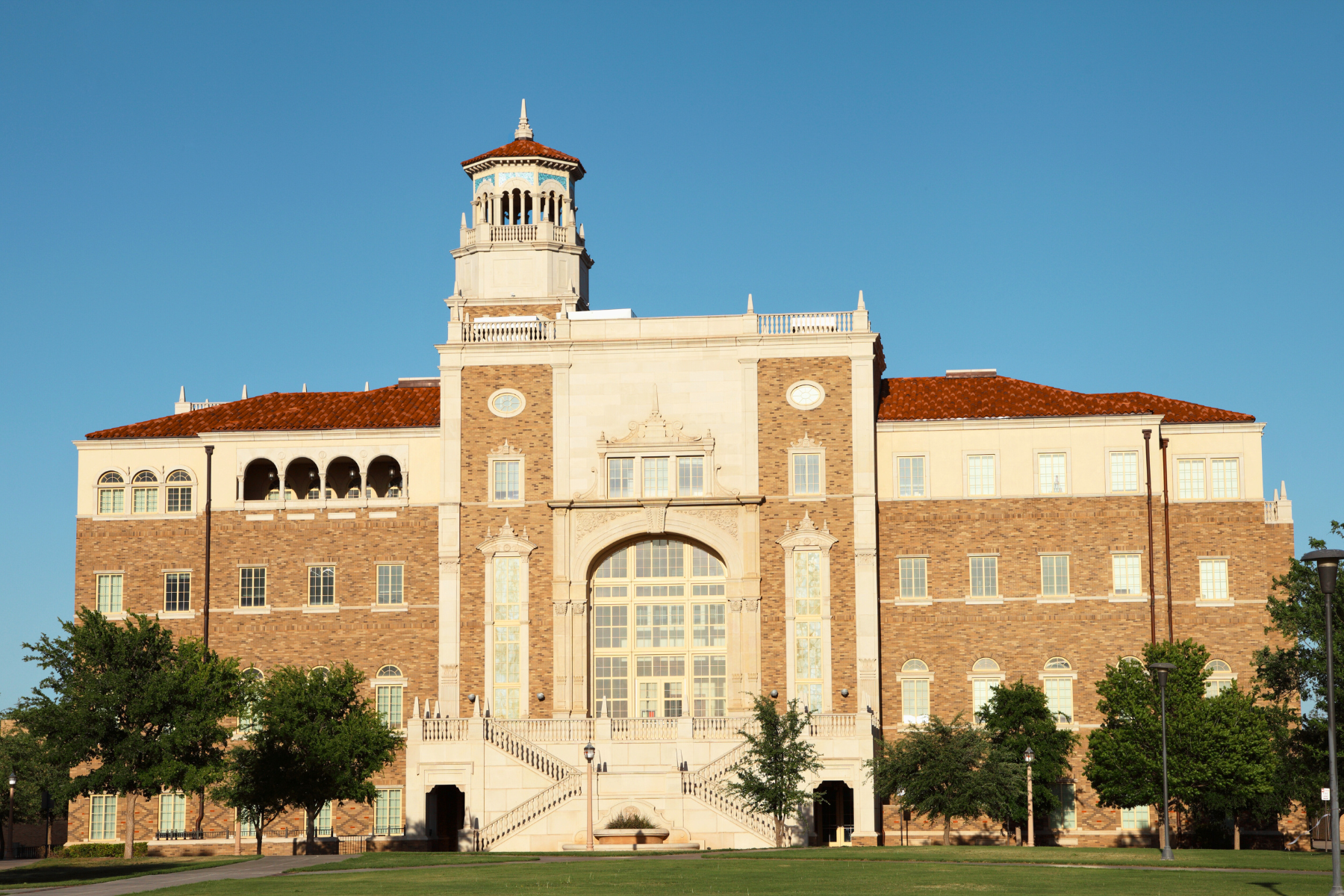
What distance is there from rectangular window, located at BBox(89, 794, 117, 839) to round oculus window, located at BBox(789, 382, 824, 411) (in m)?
30.0

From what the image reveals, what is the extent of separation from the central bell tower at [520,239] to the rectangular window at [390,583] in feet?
43.4

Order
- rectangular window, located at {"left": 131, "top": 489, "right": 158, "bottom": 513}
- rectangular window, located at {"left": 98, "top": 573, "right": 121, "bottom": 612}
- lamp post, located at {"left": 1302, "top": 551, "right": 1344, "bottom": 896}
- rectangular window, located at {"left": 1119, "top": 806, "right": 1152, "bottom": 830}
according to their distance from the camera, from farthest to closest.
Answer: rectangular window, located at {"left": 131, "top": 489, "right": 158, "bottom": 513}, rectangular window, located at {"left": 98, "top": 573, "right": 121, "bottom": 612}, rectangular window, located at {"left": 1119, "top": 806, "right": 1152, "bottom": 830}, lamp post, located at {"left": 1302, "top": 551, "right": 1344, "bottom": 896}

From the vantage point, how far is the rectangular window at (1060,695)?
6475 centimetres

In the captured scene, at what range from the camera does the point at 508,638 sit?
6612 centimetres

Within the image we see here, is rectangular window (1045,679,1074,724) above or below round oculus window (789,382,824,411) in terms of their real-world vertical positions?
below

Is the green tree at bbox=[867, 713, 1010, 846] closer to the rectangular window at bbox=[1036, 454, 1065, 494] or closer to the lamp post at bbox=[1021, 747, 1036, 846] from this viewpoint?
the lamp post at bbox=[1021, 747, 1036, 846]

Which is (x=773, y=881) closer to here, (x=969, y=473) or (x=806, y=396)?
(x=806, y=396)

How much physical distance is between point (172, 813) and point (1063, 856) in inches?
1418

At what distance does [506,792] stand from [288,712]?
306 inches

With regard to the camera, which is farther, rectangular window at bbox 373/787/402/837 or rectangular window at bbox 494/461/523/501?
rectangular window at bbox 494/461/523/501

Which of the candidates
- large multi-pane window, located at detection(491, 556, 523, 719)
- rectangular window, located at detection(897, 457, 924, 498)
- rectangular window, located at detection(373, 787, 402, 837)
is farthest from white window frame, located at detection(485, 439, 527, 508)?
rectangular window, located at detection(897, 457, 924, 498)

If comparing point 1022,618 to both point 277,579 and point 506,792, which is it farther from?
point 277,579

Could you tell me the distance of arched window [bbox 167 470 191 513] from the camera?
6931cm

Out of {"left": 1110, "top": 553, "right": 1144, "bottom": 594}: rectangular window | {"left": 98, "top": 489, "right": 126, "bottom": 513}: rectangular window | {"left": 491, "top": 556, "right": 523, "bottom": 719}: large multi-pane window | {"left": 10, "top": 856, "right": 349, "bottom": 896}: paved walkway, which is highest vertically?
{"left": 98, "top": 489, "right": 126, "bottom": 513}: rectangular window
